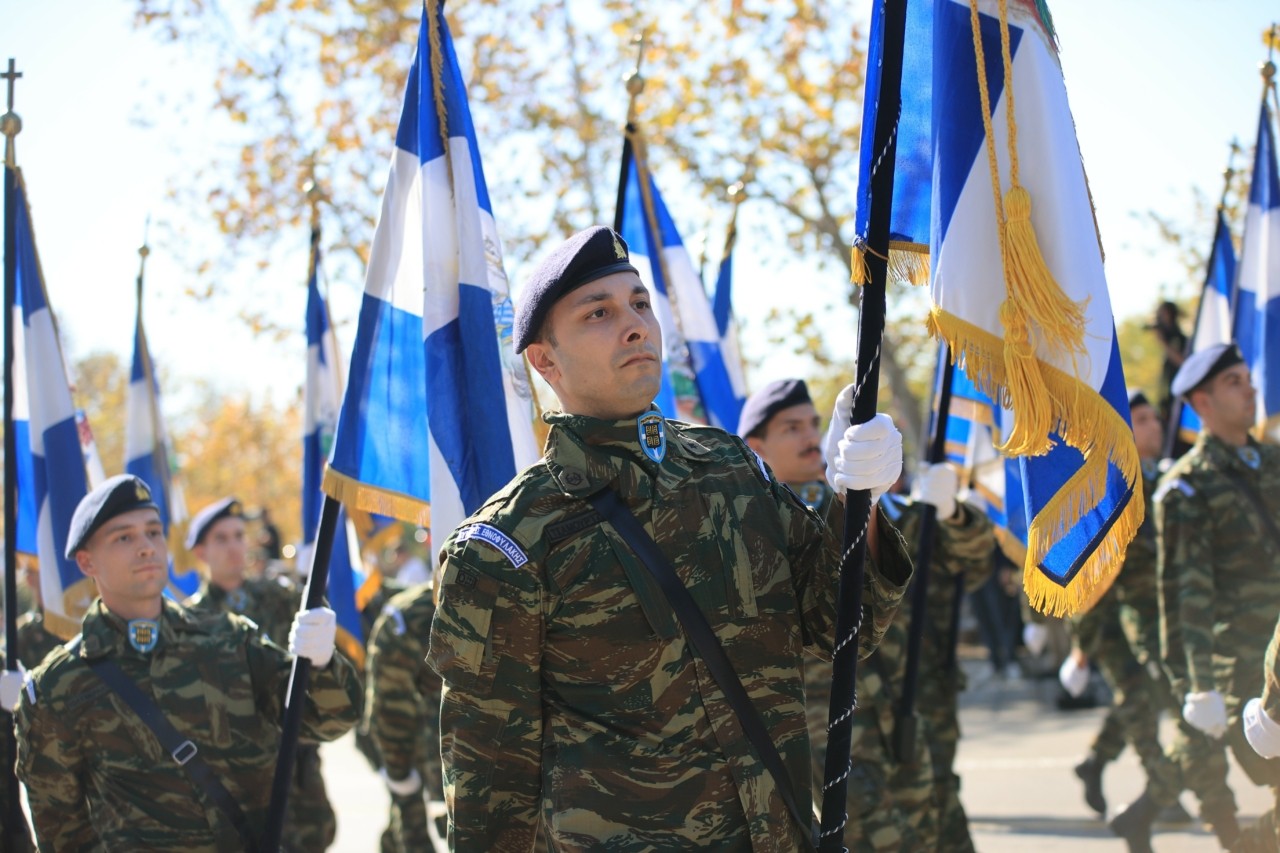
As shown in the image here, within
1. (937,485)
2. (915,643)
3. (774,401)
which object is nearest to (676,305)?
(774,401)

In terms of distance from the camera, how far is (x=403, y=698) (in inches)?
309

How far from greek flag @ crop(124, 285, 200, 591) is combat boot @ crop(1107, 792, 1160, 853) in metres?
6.03

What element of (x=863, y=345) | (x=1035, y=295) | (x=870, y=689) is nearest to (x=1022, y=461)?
(x=1035, y=295)

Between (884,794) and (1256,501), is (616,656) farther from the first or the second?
(1256,501)

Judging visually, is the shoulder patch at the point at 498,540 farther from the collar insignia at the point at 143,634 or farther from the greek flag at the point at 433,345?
the collar insignia at the point at 143,634

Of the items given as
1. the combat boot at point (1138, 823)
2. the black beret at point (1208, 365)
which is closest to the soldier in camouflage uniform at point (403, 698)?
the combat boot at point (1138, 823)

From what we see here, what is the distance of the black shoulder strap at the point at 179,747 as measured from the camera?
4586 mm

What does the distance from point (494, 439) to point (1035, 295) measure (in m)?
2.25

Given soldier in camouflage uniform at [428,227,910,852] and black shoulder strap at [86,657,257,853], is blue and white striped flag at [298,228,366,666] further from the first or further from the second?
soldier in camouflage uniform at [428,227,910,852]

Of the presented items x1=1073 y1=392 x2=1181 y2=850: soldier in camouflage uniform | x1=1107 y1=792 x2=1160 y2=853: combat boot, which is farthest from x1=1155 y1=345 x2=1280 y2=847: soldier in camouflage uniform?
x1=1073 y1=392 x2=1181 y2=850: soldier in camouflage uniform

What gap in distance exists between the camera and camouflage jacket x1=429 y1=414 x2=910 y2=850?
2857 mm

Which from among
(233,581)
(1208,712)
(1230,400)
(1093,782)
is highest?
(1230,400)

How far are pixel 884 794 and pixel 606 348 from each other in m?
3.08

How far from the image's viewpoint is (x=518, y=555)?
2.92 m
